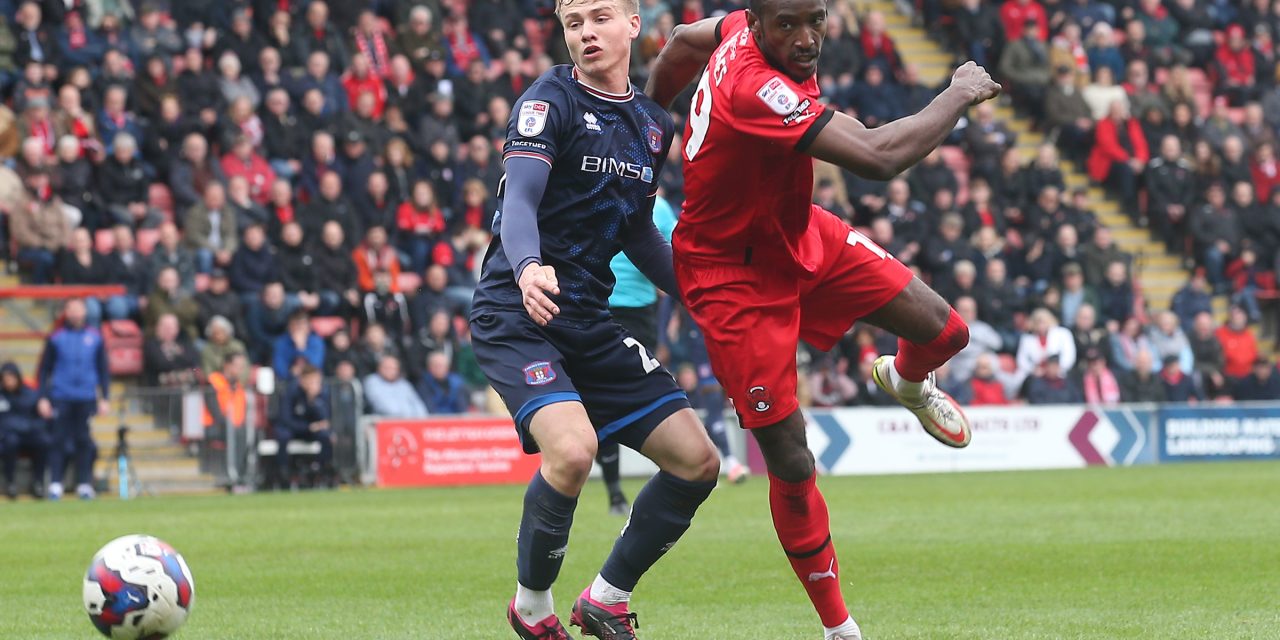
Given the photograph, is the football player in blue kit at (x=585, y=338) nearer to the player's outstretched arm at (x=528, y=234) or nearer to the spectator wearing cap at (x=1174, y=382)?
the player's outstretched arm at (x=528, y=234)

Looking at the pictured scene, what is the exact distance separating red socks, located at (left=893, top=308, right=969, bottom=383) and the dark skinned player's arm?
4.70 ft

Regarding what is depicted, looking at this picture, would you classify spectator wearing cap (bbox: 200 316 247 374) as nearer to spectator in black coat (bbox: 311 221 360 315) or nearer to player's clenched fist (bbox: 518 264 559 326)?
spectator in black coat (bbox: 311 221 360 315)

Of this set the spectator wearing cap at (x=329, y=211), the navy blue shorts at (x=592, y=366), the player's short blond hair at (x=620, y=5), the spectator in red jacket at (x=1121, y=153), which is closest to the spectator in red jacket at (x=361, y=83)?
the spectator wearing cap at (x=329, y=211)

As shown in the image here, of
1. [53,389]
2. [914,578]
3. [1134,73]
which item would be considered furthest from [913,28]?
[914,578]

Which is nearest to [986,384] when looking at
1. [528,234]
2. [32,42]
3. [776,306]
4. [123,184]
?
[123,184]

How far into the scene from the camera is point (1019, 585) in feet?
29.6

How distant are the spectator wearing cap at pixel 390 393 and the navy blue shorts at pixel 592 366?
45.4 ft

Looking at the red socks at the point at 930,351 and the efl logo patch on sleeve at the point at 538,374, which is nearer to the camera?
the efl logo patch on sleeve at the point at 538,374

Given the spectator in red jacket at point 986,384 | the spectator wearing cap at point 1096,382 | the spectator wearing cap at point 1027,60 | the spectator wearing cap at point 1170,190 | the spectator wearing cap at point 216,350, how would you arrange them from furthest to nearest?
the spectator wearing cap at point 1027,60 < the spectator wearing cap at point 1170,190 < the spectator wearing cap at point 1096,382 < the spectator in red jacket at point 986,384 < the spectator wearing cap at point 216,350

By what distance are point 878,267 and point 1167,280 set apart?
2221cm

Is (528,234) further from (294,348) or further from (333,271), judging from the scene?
(333,271)

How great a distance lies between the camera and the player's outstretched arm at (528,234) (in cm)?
607

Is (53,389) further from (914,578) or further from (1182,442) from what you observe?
(1182,442)

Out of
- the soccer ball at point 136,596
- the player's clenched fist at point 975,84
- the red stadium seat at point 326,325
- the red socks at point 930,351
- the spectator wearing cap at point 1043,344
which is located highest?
the player's clenched fist at point 975,84
